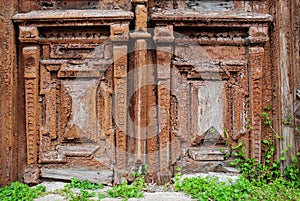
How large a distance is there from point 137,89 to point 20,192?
70.1 inches

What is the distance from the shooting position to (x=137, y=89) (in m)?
3.98

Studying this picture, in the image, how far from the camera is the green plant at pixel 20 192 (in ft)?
11.3

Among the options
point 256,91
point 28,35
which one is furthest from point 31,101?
point 256,91

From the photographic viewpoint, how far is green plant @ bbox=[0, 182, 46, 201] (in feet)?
11.3

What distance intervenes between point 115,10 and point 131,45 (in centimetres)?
50

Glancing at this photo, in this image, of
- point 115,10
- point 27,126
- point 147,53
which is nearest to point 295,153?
point 147,53

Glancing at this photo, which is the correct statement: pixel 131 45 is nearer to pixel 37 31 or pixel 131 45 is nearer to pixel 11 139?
pixel 37 31

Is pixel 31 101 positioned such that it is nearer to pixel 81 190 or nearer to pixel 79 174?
pixel 79 174

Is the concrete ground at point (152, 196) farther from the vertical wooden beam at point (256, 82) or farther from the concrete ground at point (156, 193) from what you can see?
the vertical wooden beam at point (256, 82)

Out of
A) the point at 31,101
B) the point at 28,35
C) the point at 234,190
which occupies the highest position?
the point at 28,35

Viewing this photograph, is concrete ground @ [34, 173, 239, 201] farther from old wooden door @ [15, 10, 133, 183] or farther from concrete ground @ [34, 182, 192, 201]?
old wooden door @ [15, 10, 133, 183]

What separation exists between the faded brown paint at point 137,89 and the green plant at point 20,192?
18 centimetres

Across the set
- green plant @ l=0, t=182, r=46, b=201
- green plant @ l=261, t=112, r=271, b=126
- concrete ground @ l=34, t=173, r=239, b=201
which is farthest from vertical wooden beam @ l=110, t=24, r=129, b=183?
green plant @ l=261, t=112, r=271, b=126

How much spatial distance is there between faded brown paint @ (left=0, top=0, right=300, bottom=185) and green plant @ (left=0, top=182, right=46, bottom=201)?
0.59ft
